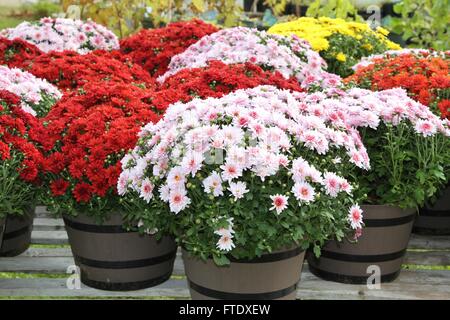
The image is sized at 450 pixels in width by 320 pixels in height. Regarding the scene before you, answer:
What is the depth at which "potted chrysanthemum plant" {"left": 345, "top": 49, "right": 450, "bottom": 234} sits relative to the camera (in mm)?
4031

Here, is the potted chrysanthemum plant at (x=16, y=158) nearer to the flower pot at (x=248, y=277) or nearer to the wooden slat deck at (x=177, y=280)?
the wooden slat deck at (x=177, y=280)

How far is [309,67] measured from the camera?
5.21 m

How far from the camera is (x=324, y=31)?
21.0 ft

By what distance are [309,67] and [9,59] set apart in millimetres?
2555

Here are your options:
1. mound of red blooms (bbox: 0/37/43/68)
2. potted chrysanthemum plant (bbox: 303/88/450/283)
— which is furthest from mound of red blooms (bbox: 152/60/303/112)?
mound of red blooms (bbox: 0/37/43/68)

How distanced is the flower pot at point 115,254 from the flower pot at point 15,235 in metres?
0.78

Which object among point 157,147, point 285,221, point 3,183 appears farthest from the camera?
point 3,183

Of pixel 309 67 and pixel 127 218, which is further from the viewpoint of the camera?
pixel 309 67

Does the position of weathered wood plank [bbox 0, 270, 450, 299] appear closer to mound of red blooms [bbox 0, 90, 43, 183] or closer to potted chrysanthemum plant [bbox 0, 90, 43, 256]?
potted chrysanthemum plant [bbox 0, 90, 43, 256]

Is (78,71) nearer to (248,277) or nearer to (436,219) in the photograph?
(248,277)

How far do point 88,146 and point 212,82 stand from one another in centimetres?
102

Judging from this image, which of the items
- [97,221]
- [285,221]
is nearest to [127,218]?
[97,221]

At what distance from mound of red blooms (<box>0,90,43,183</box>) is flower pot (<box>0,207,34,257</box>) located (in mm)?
764

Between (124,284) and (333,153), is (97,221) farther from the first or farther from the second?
(333,153)
